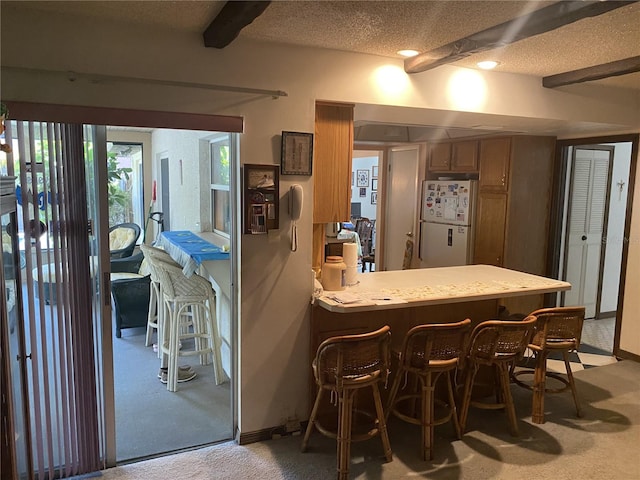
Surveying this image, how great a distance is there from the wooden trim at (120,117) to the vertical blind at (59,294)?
83 mm

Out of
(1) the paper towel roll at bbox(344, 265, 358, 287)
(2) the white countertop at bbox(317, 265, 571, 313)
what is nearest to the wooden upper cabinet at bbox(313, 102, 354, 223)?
(1) the paper towel roll at bbox(344, 265, 358, 287)

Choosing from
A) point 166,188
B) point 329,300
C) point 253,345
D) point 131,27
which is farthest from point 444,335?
point 166,188

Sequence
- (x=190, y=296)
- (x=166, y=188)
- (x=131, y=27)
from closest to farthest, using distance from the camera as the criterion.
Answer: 1. (x=131, y=27)
2. (x=190, y=296)
3. (x=166, y=188)

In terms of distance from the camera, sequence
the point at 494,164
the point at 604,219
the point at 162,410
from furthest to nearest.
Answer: the point at 604,219 < the point at 494,164 < the point at 162,410

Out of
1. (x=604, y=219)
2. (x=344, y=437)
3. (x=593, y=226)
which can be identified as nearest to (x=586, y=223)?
(x=593, y=226)

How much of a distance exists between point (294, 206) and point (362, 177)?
7.72m

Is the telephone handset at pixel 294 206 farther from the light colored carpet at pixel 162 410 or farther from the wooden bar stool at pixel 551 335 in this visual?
the wooden bar stool at pixel 551 335

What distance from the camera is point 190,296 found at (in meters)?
3.50

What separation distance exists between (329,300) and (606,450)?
180 centimetres

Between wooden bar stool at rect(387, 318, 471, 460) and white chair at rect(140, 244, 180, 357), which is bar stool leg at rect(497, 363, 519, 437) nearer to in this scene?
wooden bar stool at rect(387, 318, 471, 460)

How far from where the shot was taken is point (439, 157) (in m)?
5.32

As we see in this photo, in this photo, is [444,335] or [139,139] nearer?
[444,335]

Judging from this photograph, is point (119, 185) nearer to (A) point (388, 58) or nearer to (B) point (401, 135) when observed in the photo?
(B) point (401, 135)

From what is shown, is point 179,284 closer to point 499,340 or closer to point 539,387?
point 499,340
